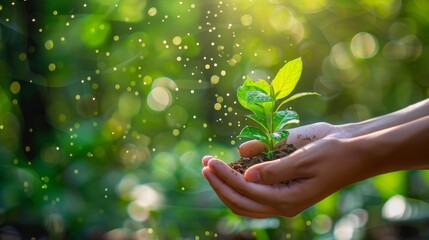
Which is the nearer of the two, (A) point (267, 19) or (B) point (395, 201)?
(B) point (395, 201)

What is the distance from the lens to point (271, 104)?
2.67ft

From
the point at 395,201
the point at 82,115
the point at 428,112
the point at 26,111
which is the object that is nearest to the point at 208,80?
the point at 82,115

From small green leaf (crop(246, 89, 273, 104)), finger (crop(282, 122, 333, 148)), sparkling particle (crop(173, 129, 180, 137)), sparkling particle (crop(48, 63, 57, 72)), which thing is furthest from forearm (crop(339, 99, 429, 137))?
sparkling particle (crop(48, 63, 57, 72))

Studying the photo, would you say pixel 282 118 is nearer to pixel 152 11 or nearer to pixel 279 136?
pixel 279 136

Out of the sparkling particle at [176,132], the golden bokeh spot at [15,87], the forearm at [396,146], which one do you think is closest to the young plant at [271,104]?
the forearm at [396,146]

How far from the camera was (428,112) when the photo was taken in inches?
33.5

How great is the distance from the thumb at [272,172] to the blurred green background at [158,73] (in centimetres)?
A: 85

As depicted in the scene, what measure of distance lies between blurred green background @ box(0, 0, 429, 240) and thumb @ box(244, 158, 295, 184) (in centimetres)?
85

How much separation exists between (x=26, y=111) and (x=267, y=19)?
61 centimetres

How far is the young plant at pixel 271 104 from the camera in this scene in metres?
0.79

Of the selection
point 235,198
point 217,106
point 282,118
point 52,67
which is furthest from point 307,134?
point 52,67

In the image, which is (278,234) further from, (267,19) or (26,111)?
(26,111)

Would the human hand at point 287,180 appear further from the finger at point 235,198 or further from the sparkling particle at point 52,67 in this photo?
the sparkling particle at point 52,67

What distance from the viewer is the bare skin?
694 mm
